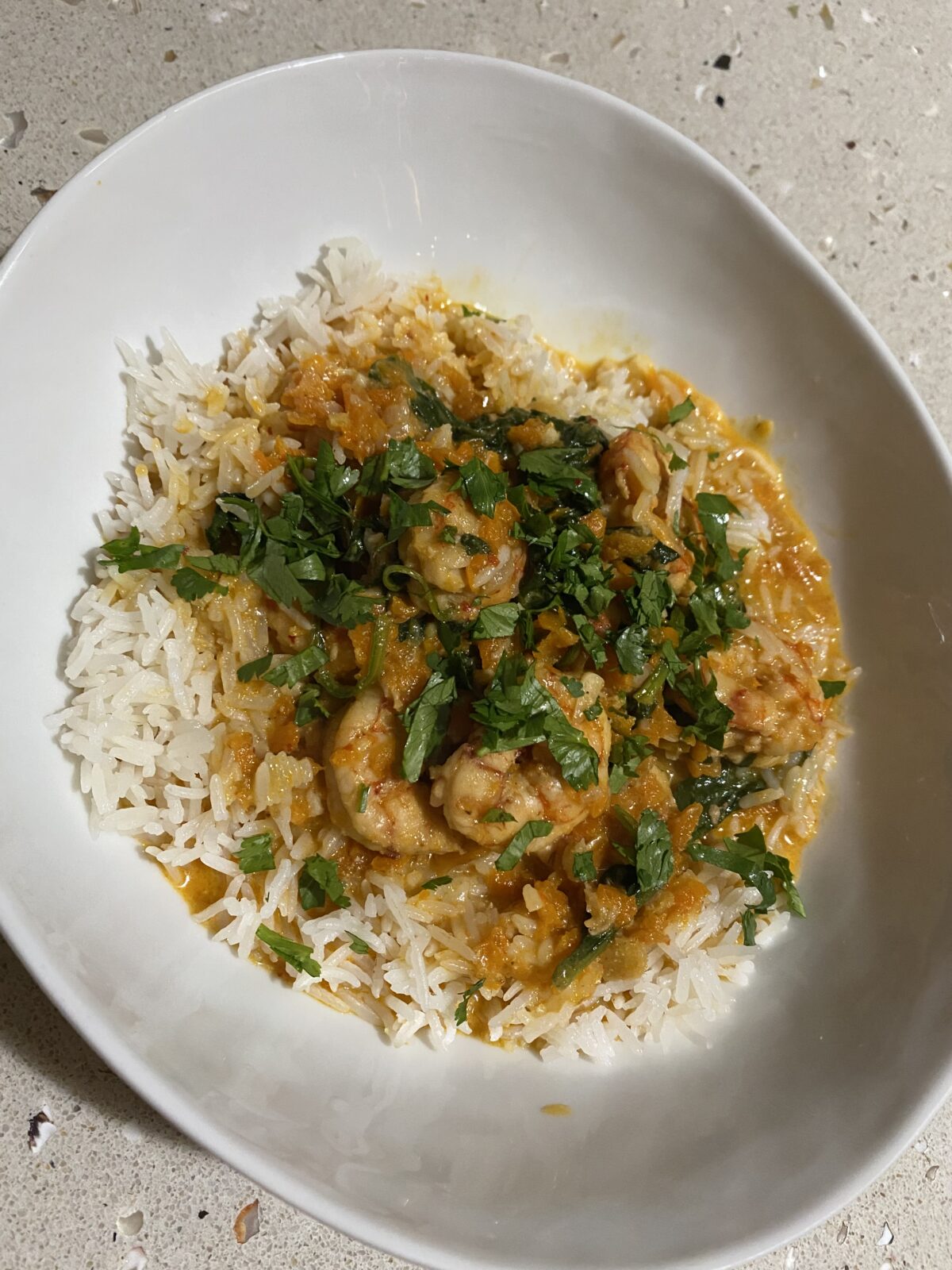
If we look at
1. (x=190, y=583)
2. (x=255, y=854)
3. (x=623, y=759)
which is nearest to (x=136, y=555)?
(x=190, y=583)

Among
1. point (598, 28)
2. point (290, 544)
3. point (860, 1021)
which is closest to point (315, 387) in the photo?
point (290, 544)

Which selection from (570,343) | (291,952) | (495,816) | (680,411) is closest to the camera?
(495,816)

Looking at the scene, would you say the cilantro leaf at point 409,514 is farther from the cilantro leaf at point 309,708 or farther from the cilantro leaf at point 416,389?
the cilantro leaf at point 309,708

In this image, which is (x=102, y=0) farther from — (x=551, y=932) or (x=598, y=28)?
(x=551, y=932)

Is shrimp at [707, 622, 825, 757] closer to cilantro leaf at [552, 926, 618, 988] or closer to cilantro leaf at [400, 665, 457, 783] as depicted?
cilantro leaf at [552, 926, 618, 988]

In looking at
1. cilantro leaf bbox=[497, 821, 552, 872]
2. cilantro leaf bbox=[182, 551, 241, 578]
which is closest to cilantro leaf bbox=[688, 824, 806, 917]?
cilantro leaf bbox=[497, 821, 552, 872]

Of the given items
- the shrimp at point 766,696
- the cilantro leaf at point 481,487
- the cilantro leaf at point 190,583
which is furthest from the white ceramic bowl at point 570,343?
the cilantro leaf at point 481,487

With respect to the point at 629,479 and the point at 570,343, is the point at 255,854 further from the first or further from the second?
the point at 570,343
